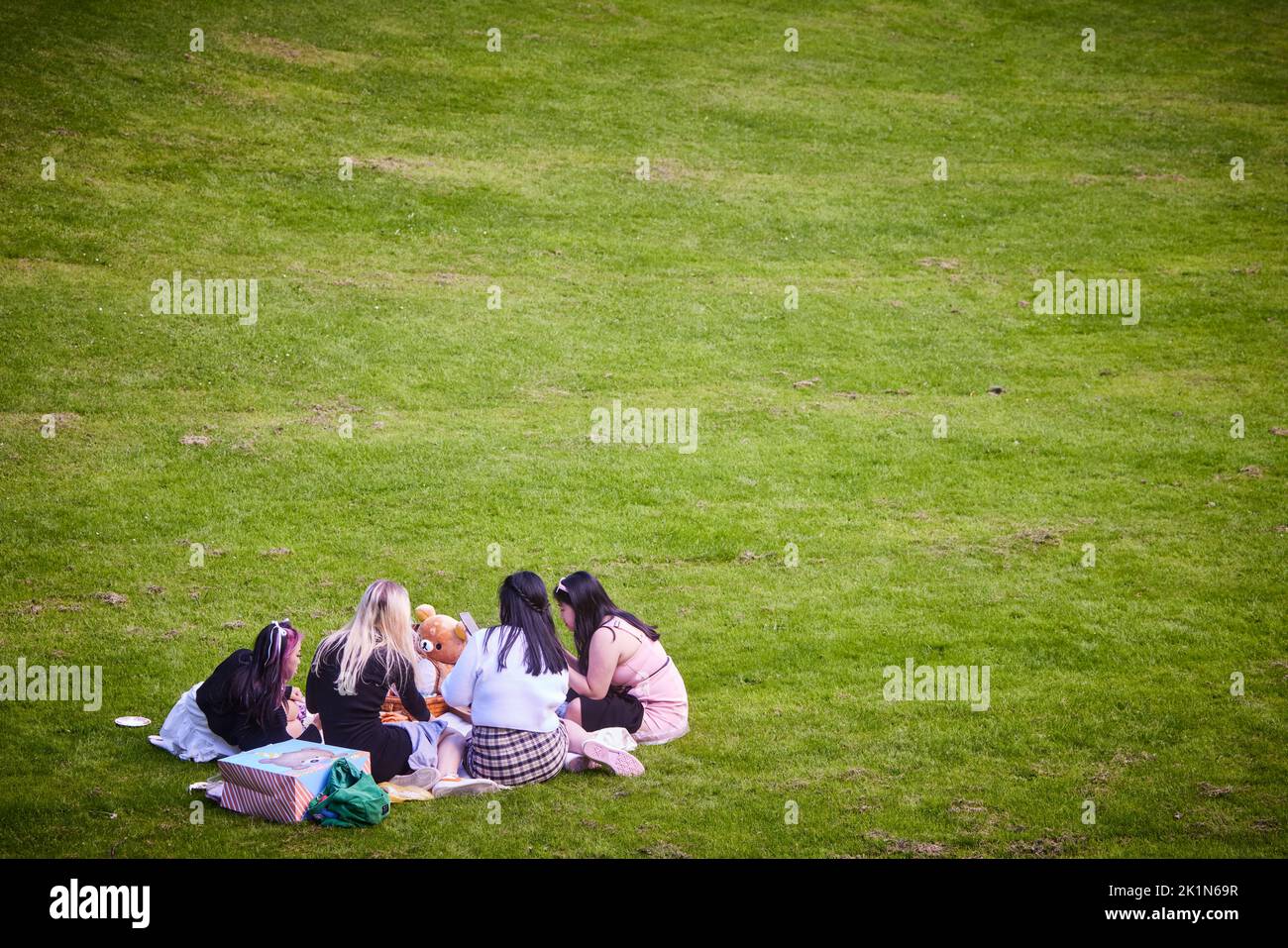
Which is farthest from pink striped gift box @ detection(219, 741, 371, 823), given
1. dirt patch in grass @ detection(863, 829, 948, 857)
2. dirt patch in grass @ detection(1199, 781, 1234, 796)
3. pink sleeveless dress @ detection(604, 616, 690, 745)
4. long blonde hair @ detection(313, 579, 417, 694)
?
dirt patch in grass @ detection(1199, 781, 1234, 796)

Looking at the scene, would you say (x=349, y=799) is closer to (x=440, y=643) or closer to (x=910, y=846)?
(x=440, y=643)

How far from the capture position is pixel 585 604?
44.2 feet

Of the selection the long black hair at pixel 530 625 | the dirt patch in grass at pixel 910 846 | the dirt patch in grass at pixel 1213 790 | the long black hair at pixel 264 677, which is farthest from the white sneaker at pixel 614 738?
the dirt patch in grass at pixel 1213 790

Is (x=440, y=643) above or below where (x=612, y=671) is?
above

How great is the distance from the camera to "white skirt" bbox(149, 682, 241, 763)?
42.8 feet

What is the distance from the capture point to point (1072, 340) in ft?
97.4

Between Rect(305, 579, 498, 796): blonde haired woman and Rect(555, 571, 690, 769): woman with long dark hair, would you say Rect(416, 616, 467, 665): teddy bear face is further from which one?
Rect(305, 579, 498, 796): blonde haired woman

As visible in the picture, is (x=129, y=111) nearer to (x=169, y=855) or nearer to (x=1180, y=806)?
(x=169, y=855)

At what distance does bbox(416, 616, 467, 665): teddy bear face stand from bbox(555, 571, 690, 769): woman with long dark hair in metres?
1.58

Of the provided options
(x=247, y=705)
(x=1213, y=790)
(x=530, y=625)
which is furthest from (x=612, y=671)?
(x=1213, y=790)

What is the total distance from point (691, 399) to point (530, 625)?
14383mm

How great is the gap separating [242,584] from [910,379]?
16.0 meters

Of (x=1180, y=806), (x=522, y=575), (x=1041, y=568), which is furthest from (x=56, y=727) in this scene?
(x=1041, y=568)
